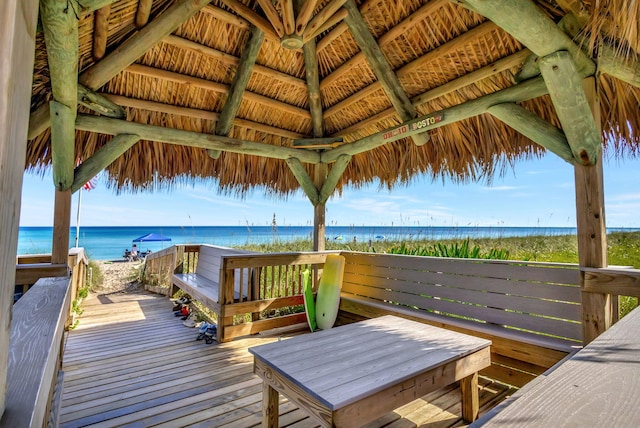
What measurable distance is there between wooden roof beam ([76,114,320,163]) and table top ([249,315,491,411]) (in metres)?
2.79

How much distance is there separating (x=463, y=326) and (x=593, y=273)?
108 cm

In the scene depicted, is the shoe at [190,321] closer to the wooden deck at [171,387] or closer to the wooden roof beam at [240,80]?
the wooden deck at [171,387]

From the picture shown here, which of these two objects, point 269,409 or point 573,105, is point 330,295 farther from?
point 573,105

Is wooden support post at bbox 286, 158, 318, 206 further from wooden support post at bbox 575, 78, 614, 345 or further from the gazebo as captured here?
wooden support post at bbox 575, 78, 614, 345

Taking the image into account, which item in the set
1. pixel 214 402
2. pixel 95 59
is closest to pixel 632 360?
pixel 214 402

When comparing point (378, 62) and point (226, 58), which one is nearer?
point (378, 62)

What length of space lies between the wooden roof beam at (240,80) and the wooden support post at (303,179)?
3.43 ft

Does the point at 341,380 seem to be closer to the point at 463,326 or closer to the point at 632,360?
the point at 632,360

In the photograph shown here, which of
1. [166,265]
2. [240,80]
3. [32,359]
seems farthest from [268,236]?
[32,359]

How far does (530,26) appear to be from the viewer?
1818 mm

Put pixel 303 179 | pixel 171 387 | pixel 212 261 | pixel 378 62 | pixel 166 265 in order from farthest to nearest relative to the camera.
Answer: pixel 166 265
pixel 212 261
pixel 303 179
pixel 378 62
pixel 171 387

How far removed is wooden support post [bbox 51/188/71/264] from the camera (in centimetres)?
280

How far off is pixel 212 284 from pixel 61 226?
2.08 m

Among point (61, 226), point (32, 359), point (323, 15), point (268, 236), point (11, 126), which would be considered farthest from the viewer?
point (268, 236)
